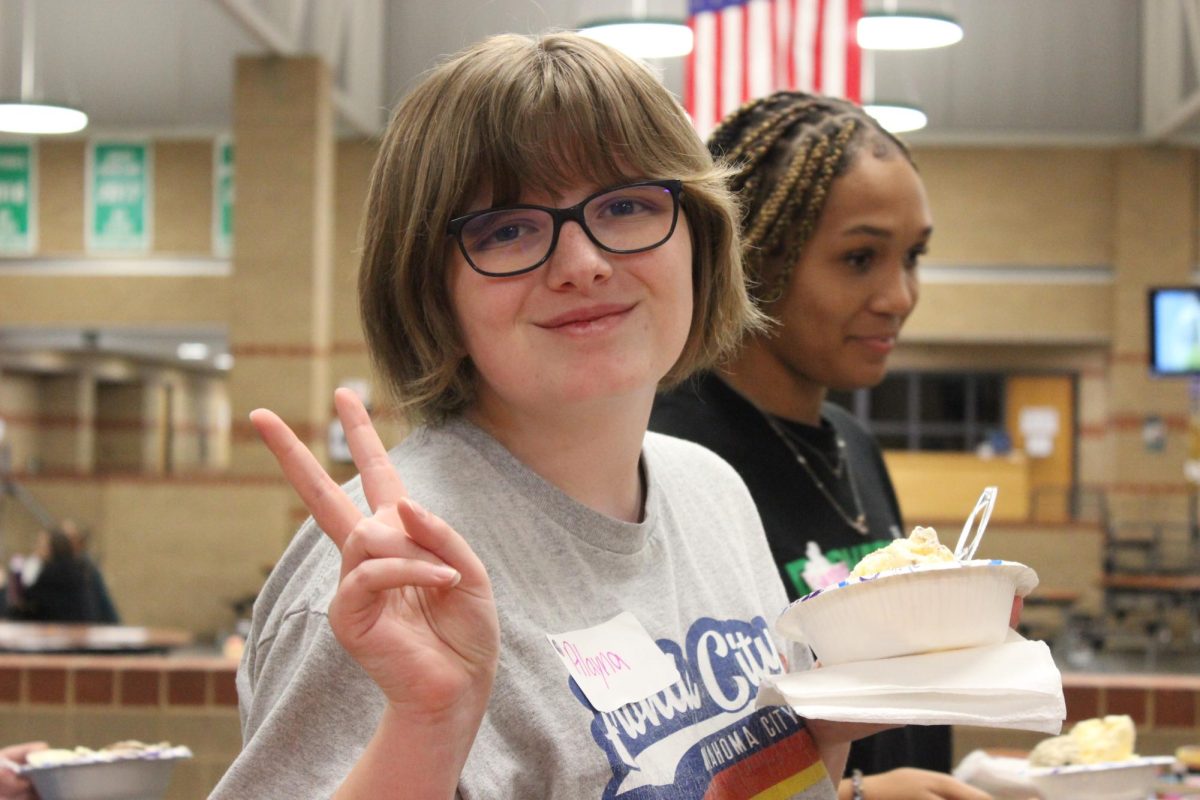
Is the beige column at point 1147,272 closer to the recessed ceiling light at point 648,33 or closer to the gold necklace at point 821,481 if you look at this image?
the recessed ceiling light at point 648,33

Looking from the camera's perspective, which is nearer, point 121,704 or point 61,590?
point 121,704

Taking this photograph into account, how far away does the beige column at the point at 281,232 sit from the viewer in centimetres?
1299

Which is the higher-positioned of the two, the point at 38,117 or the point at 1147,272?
the point at 38,117

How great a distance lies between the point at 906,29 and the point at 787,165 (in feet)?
27.4

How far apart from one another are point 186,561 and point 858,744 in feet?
40.0

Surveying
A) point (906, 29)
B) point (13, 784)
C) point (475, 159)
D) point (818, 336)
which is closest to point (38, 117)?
point (906, 29)

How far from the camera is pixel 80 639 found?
675 centimetres

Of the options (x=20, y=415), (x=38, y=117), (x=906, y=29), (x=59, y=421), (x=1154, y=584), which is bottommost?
(x=1154, y=584)

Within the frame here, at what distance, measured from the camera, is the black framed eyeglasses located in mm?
1279

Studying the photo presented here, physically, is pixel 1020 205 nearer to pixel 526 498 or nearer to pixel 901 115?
pixel 901 115

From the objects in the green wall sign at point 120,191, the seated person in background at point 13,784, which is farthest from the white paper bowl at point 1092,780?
the green wall sign at point 120,191

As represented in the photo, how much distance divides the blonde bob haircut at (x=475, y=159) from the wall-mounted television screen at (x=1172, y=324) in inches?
521

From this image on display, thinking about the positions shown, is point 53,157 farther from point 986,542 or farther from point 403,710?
point 403,710

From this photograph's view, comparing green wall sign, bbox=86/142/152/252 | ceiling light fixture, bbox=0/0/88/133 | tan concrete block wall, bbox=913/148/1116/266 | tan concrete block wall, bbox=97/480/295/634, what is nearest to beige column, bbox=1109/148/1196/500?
tan concrete block wall, bbox=913/148/1116/266
